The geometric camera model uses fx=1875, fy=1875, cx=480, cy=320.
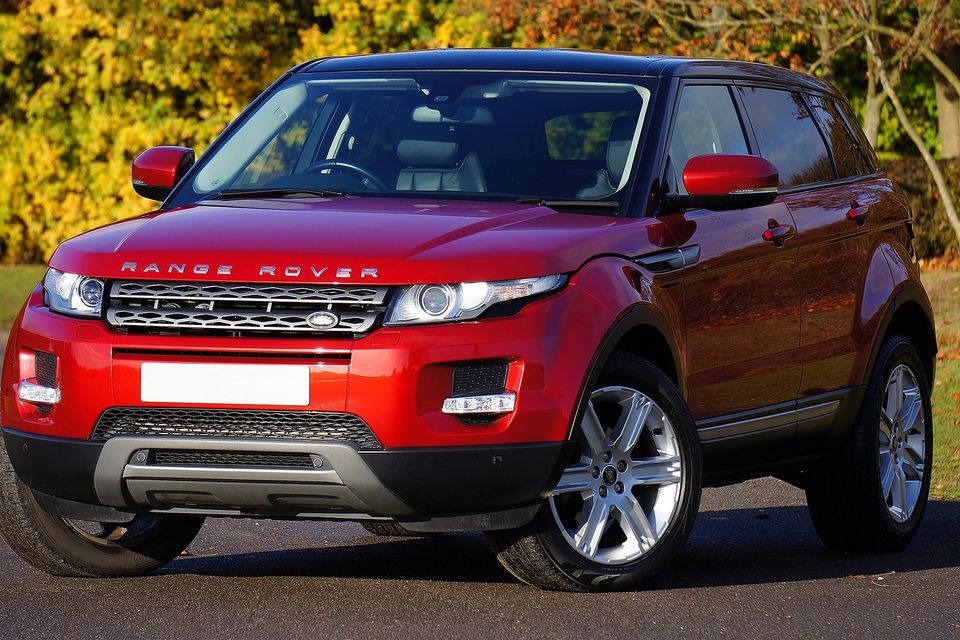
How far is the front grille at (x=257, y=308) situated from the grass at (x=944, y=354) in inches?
191

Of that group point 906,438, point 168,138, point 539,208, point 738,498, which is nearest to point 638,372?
point 539,208

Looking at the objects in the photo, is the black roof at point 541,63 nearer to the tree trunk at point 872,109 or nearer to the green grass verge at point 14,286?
the tree trunk at point 872,109

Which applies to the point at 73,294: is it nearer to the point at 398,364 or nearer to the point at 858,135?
the point at 398,364

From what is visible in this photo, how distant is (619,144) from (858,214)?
1.56m

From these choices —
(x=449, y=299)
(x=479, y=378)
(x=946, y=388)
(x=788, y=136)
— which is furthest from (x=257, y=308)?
(x=946, y=388)

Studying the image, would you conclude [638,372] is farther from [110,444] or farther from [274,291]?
[110,444]

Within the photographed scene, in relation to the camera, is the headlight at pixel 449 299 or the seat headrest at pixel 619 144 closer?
the headlight at pixel 449 299

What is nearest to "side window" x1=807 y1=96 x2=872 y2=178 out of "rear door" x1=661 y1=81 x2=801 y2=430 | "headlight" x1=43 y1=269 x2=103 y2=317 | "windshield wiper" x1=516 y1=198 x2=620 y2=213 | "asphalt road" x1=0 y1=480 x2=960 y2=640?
"rear door" x1=661 y1=81 x2=801 y2=430

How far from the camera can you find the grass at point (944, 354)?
33.9 feet

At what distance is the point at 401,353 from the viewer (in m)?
5.52

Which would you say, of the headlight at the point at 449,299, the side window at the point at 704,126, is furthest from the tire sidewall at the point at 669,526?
the side window at the point at 704,126

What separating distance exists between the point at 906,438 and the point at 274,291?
366 centimetres

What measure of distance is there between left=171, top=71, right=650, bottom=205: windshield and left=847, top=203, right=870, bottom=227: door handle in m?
1.34

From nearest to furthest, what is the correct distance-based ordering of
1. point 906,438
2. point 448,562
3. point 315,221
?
point 315,221
point 448,562
point 906,438
